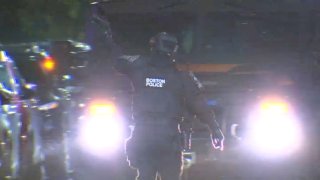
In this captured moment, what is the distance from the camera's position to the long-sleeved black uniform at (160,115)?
5.48 m

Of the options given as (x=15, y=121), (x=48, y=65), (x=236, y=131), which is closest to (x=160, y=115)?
(x=236, y=131)

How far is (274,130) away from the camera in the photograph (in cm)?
802

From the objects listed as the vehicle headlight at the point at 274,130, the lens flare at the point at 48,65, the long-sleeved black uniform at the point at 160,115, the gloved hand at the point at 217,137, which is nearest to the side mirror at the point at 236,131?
the vehicle headlight at the point at 274,130

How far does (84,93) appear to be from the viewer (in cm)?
773

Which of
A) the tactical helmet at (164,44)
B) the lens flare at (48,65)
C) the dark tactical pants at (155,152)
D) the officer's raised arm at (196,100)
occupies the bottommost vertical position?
the dark tactical pants at (155,152)

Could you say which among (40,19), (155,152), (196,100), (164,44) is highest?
(40,19)

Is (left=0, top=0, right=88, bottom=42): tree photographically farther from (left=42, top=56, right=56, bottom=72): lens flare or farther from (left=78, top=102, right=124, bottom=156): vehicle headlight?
(left=78, top=102, right=124, bottom=156): vehicle headlight

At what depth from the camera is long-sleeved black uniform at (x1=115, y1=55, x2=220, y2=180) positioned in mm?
5477

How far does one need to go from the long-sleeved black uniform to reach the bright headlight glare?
2513 mm

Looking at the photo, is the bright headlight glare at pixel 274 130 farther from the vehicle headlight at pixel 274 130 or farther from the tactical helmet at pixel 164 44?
the tactical helmet at pixel 164 44


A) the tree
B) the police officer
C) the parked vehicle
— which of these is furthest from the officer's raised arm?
the tree

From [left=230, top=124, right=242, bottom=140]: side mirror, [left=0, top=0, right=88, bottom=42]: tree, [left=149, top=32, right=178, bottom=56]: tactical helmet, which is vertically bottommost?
[left=230, top=124, right=242, bottom=140]: side mirror

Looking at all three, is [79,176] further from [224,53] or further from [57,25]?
[57,25]

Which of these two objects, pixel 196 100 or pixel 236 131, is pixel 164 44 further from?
pixel 236 131
